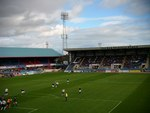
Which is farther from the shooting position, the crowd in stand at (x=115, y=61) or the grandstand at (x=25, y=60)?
the crowd in stand at (x=115, y=61)

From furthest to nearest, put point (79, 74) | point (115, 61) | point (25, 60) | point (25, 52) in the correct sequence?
1. point (25, 60)
2. point (25, 52)
3. point (115, 61)
4. point (79, 74)

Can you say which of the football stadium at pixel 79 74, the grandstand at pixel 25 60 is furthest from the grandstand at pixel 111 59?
the grandstand at pixel 25 60

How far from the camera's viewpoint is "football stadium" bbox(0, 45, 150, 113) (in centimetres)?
3016

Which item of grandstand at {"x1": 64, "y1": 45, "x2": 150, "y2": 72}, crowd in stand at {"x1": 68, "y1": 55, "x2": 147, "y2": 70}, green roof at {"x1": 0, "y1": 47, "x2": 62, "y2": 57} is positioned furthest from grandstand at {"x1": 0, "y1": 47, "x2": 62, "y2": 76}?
crowd in stand at {"x1": 68, "y1": 55, "x2": 147, "y2": 70}

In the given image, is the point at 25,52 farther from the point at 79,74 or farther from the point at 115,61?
the point at 115,61

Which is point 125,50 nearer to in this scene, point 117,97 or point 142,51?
point 142,51

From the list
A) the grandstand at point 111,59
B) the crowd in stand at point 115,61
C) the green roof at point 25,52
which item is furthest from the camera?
the green roof at point 25,52

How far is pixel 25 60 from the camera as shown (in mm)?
97375

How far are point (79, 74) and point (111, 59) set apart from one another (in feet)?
78.6

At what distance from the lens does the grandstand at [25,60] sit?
84812 mm

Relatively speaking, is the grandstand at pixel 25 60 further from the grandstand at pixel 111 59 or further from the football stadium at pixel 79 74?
the grandstand at pixel 111 59

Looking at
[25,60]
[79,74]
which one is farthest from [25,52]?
[79,74]

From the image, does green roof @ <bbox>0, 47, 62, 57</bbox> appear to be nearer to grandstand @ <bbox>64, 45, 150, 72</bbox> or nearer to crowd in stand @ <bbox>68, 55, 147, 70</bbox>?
grandstand @ <bbox>64, 45, 150, 72</bbox>

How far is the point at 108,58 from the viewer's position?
96312 millimetres
